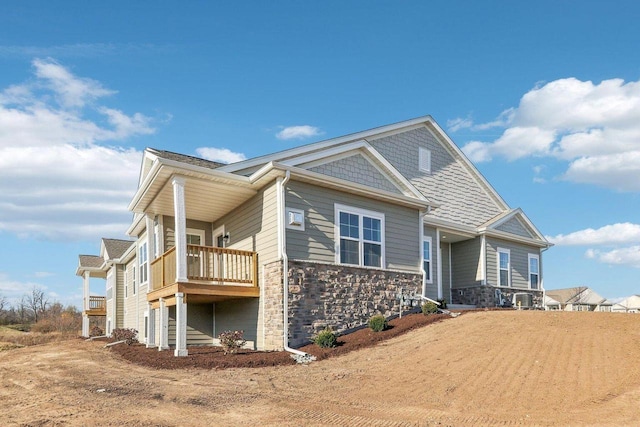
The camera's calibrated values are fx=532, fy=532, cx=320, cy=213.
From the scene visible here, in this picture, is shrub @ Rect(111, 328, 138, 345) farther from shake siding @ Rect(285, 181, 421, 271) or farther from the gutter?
shake siding @ Rect(285, 181, 421, 271)

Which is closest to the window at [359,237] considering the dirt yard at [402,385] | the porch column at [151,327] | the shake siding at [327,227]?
the shake siding at [327,227]

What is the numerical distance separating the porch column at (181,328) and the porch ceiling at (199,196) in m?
2.86

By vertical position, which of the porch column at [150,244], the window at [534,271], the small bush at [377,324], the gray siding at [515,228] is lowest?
the small bush at [377,324]

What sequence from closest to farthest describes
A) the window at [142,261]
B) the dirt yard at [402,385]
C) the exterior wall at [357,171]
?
the dirt yard at [402,385] → the exterior wall at [357,171] → the window at [142,261]

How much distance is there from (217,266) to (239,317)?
171cm

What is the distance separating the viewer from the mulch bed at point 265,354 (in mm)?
11445

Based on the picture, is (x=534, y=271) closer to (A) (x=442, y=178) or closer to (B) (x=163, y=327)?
(A) (x=442, y=178)

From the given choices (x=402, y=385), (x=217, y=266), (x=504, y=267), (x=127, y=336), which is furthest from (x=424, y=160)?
(x=402, y=385)

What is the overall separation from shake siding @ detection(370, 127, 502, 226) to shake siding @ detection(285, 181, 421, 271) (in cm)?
391

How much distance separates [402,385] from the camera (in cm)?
921

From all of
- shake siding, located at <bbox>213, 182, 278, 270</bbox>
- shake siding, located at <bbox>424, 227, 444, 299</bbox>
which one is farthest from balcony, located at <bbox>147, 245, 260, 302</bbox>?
shake siding, located at <bbox>424, 227, 444, 299</bbox>

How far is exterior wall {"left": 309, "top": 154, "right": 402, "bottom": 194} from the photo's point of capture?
15.1 meters

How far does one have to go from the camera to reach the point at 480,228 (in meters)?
21.3

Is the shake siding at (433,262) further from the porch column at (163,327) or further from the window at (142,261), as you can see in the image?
the window at (142,261)
